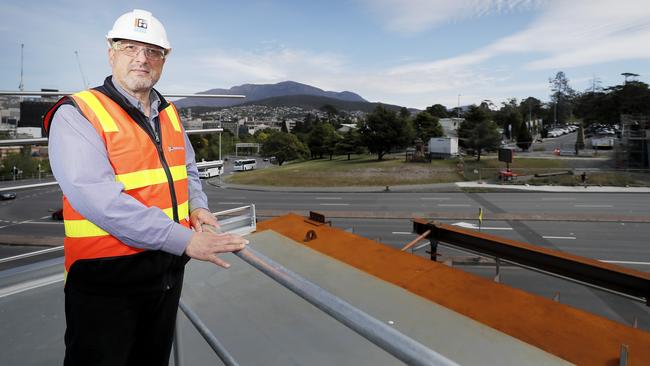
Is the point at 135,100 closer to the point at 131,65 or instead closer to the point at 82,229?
the point at 131,65

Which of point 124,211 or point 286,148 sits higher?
point 286,148

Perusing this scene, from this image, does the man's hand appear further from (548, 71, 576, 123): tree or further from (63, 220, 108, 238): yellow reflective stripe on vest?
(548, 71, 576, 123): tree

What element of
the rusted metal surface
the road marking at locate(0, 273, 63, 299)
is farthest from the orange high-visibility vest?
the rusted metal surface

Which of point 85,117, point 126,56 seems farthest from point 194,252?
point 126,56

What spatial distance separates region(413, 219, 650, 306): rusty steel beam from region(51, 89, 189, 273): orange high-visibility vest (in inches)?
187

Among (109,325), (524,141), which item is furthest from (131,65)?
(524,141)

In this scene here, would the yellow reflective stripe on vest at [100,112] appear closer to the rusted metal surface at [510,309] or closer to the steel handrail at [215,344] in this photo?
the steel handrail at [215,344]

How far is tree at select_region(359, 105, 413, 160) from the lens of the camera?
43500 mm

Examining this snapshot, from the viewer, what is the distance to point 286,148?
62188mm

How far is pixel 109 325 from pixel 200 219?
64 centimetres

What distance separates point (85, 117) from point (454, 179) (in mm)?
33739

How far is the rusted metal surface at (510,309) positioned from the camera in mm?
2625

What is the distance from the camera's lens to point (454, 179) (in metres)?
32.8

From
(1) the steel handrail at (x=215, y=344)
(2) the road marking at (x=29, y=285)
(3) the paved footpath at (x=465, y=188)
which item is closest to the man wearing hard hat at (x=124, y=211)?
(1) the steel handrail at (x=215, y=344)
